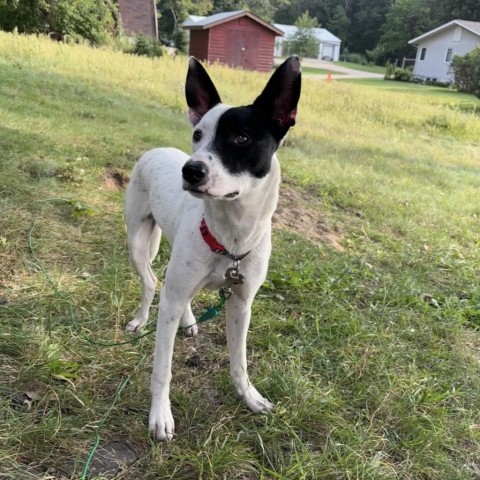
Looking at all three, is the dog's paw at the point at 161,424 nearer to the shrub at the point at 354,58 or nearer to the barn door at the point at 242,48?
the barn door at the point at 242,48

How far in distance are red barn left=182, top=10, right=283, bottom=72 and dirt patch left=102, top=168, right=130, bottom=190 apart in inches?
1118

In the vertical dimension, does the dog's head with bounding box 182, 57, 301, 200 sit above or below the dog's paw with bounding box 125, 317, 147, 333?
above

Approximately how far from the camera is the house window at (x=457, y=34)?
155ft

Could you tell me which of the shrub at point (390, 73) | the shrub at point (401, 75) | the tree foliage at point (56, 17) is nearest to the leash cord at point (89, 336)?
the tree foliage at point (56, 17)

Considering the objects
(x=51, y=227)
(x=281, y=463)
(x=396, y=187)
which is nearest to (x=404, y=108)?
(x=396, y=187)

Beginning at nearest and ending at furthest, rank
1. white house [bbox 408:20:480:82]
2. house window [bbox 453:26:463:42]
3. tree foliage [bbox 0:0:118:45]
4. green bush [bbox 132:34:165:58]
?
1. tree foliage [bbox 0:0:118:45]
2. green bush [bbox 132:34:165:58]
3. white house [bbox 408:20:480:82]
4. house window [bbox 453:26:463:42]

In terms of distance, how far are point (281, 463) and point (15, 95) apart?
307 inches

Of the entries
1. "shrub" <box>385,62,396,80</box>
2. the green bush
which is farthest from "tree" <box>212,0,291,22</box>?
the green bush

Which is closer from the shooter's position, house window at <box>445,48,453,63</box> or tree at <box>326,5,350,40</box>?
house window at <box>445,48,453,63</box>

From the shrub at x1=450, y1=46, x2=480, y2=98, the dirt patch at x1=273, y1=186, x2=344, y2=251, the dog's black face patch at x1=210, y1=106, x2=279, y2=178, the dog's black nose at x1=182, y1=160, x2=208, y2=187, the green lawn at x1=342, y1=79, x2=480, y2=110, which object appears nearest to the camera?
the dog's black nose at x1=182, y1=160, x2=208, y2=187

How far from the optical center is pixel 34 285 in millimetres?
3297

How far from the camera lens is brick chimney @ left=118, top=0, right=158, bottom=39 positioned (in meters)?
36.0

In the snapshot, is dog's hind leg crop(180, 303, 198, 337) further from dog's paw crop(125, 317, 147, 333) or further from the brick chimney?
the brick chimney

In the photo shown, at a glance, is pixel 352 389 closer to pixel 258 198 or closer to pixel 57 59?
pixel 258 198
